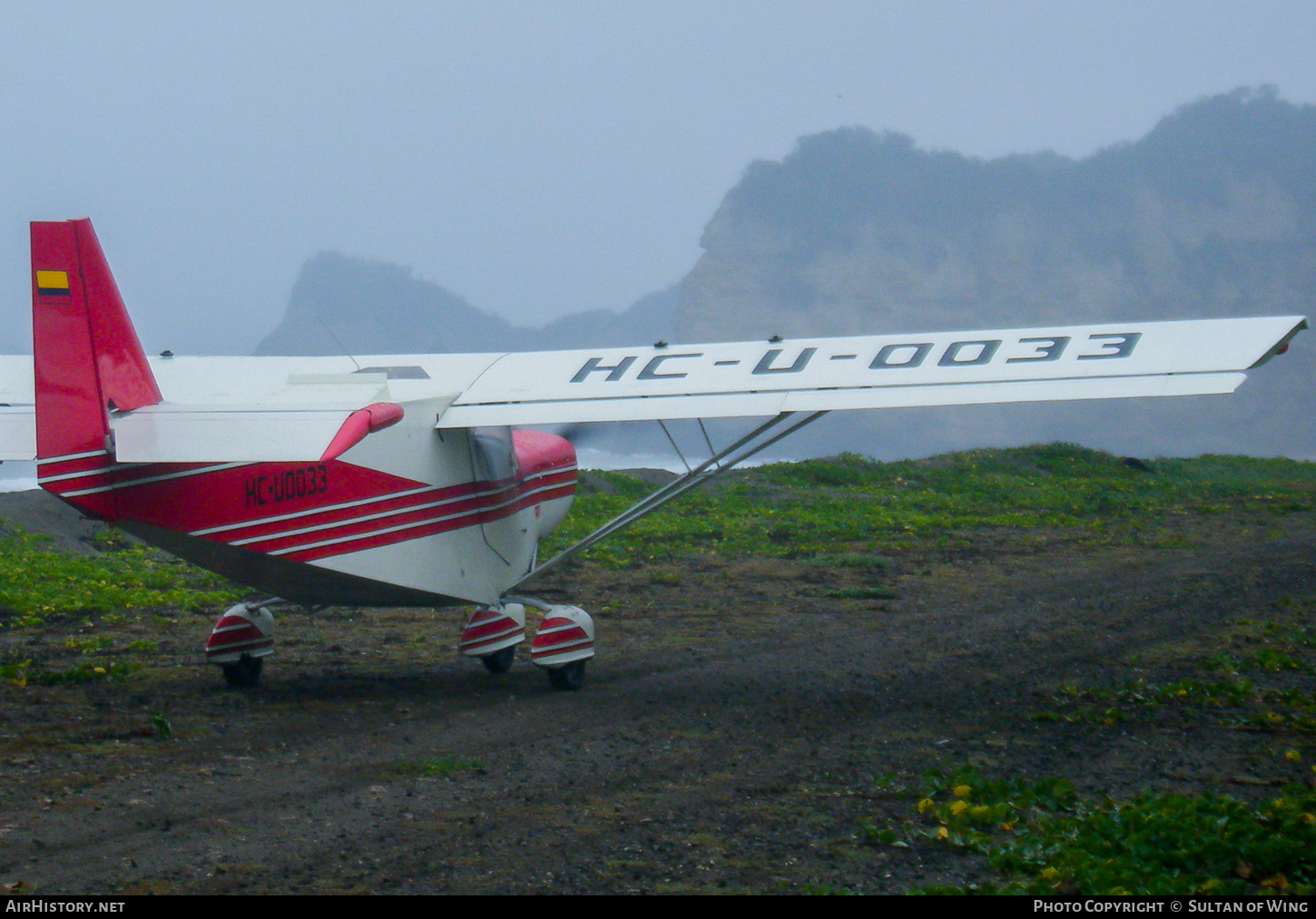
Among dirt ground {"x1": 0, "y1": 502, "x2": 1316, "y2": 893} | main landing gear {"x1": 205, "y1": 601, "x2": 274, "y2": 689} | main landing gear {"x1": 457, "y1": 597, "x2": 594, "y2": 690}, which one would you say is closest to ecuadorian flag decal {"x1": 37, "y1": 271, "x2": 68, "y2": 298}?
dirt ground {"x1": 0, "y1": 502, "x2": 1316, "y2": 893}

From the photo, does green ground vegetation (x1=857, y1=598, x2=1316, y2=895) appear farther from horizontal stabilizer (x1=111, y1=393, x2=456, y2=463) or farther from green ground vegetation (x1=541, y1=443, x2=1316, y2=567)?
green ground vegetation (x1=541, y1=443, x2=1316, y2=567)

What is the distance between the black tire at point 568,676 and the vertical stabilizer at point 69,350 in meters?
3.59

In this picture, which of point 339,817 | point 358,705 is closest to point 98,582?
point 358,705

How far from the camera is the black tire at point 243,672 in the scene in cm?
936

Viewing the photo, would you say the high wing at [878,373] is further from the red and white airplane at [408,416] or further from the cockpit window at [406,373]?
the cockpit window at [406,373]

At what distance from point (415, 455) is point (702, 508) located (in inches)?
543

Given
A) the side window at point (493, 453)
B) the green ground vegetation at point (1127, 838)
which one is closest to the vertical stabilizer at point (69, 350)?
the side window at point (493, 453)

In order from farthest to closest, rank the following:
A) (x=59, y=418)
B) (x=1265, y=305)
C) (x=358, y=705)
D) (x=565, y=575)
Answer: (x=1265, y=305)
(x=565, y=575)
(x=358, y=705)
(x=59, y=418)

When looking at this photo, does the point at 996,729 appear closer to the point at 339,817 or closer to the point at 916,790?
the point at 916,790

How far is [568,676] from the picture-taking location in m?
9.52

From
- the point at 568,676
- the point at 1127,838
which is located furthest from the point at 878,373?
the point at 1127,838

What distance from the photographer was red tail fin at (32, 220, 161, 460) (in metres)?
7.38

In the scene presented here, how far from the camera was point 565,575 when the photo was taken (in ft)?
52.3

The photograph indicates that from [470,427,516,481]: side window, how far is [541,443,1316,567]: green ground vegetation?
661 centimetres
